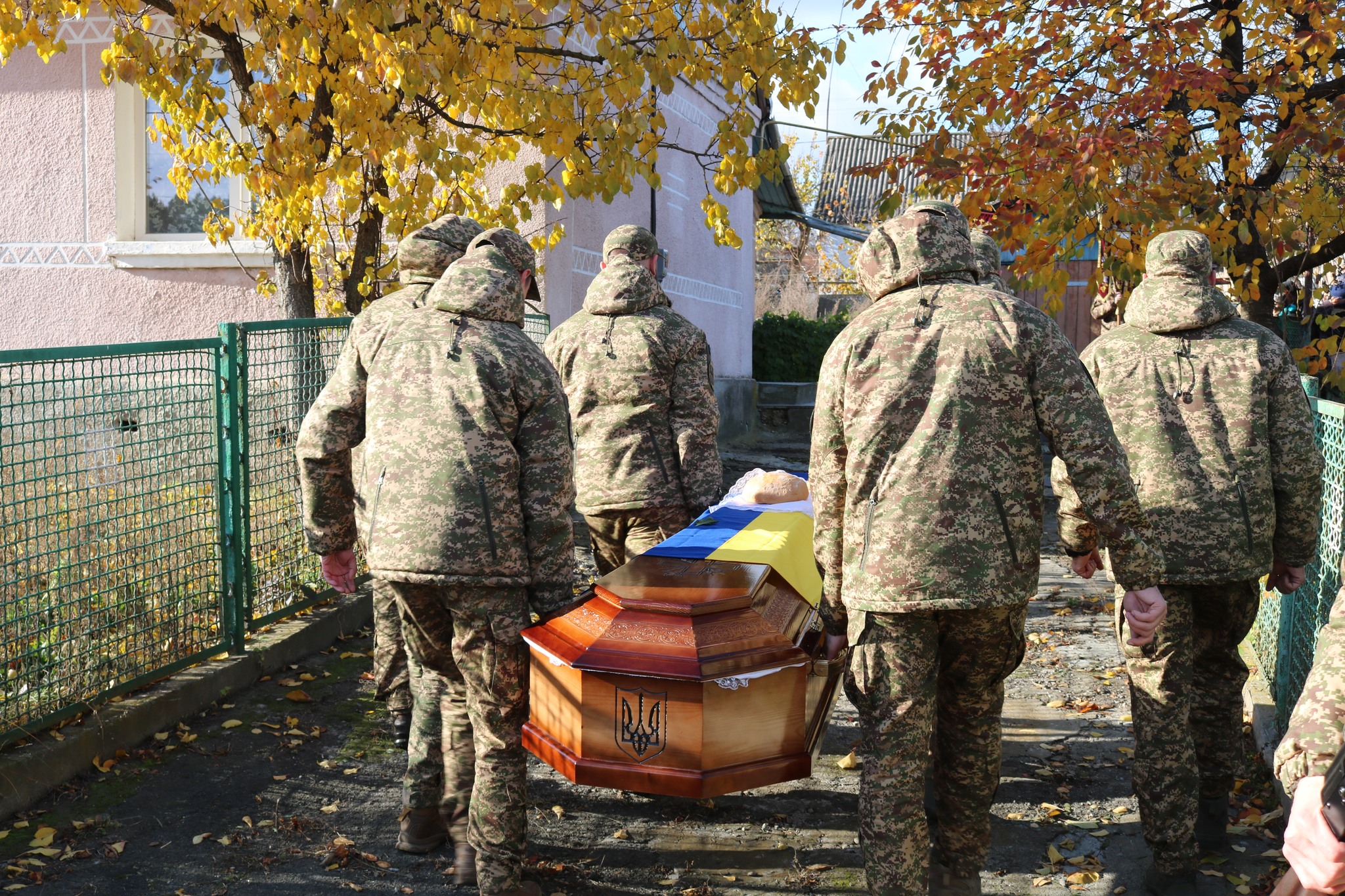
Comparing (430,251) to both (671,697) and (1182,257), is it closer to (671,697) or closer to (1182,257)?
(671,697)

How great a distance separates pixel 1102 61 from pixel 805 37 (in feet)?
6.59

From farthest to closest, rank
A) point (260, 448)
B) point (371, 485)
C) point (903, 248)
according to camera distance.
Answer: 1. point (260, 448)
2. point (371, 485)
3. point (903, 248)

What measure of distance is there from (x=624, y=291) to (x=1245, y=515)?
2.66 meters

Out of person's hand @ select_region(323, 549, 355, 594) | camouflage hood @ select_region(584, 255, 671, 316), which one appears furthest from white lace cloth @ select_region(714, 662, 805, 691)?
camouflage hood @ select_region(584, 255, 671, 316)

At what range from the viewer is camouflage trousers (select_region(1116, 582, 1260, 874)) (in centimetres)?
359

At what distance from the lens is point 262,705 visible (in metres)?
Result: 5.31

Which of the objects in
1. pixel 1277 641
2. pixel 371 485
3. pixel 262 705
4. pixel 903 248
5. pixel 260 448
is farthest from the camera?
pixel 260 448

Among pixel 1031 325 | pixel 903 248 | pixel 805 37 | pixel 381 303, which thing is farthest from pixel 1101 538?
pixel 805 37

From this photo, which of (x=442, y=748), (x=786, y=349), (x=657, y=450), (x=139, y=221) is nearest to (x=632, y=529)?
(x=657, y=450)

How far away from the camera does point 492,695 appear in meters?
3.42

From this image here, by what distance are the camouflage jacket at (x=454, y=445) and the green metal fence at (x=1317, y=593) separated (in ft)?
9.44

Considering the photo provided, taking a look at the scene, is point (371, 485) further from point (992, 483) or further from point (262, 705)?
point (262, 705)

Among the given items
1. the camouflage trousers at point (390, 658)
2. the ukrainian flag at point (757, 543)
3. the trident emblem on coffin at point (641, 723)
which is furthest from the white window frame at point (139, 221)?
the trident emblem on coffin at point (641, 723)

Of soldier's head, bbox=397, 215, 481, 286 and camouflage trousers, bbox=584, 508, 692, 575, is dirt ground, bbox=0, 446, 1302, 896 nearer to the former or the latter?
camouflage trousers, bbox=584, 508, 692, 575
